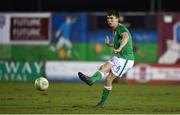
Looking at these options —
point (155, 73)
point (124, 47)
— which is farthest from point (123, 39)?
point (155, 73)

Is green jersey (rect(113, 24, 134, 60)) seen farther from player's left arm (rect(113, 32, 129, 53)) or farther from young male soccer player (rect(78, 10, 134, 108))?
player's left arm (rect(113, 32, 129, 53))

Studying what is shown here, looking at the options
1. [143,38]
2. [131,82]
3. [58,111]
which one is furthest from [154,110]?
[143,38]

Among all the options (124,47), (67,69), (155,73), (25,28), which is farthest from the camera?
(25,28)

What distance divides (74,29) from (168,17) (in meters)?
5.01

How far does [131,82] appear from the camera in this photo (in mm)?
30719

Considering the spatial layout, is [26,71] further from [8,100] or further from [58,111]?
[58,111]

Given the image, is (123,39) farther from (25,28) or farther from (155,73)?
(25,28)

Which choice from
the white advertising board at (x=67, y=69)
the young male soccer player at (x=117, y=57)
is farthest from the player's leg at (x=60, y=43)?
the young male soccer player at (x=117, y=57)

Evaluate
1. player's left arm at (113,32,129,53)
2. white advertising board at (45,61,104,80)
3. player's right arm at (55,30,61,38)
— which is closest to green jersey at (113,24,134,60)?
player's left arm at (113,32,129,53)
